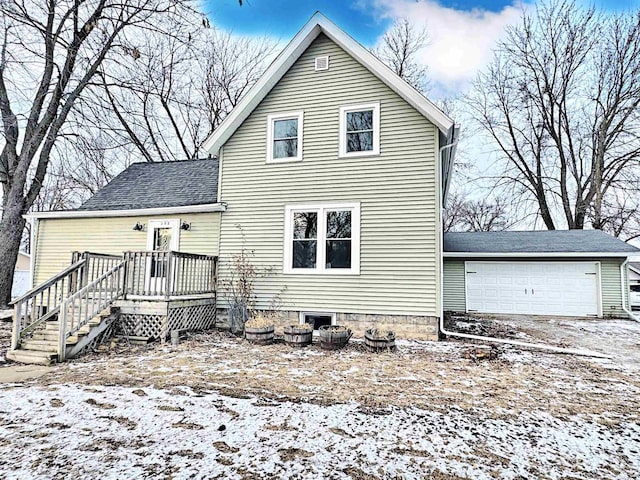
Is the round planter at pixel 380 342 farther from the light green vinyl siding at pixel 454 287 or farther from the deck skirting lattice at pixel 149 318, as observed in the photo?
the light green vinyl siding at pixel 454 287

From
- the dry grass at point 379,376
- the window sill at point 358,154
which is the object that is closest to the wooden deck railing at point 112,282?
the dry grass at point 379,376

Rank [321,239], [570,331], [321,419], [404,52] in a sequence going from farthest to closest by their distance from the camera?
[404,52] → [570,331] → [321,239] → [321,419]

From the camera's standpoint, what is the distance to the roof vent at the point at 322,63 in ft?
30.3

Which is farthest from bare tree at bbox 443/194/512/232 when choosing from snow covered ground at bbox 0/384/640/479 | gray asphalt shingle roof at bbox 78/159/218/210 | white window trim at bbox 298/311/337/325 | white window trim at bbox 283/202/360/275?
snow covered ground at bbox 0/384/640/479

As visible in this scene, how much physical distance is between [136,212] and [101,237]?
149 centimetres

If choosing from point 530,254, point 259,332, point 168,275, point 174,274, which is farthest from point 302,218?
point 530,254

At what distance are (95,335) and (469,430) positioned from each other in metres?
6.65

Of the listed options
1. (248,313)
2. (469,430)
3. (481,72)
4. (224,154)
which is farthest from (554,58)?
(469,430)

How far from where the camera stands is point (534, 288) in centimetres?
1321

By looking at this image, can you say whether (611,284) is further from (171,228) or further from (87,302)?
(87,302)

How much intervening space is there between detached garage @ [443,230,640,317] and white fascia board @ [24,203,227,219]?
27.4ft

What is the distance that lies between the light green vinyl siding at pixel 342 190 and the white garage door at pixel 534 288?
6.50 meters

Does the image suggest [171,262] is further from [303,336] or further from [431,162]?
[431,162]

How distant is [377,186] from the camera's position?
341 inches
